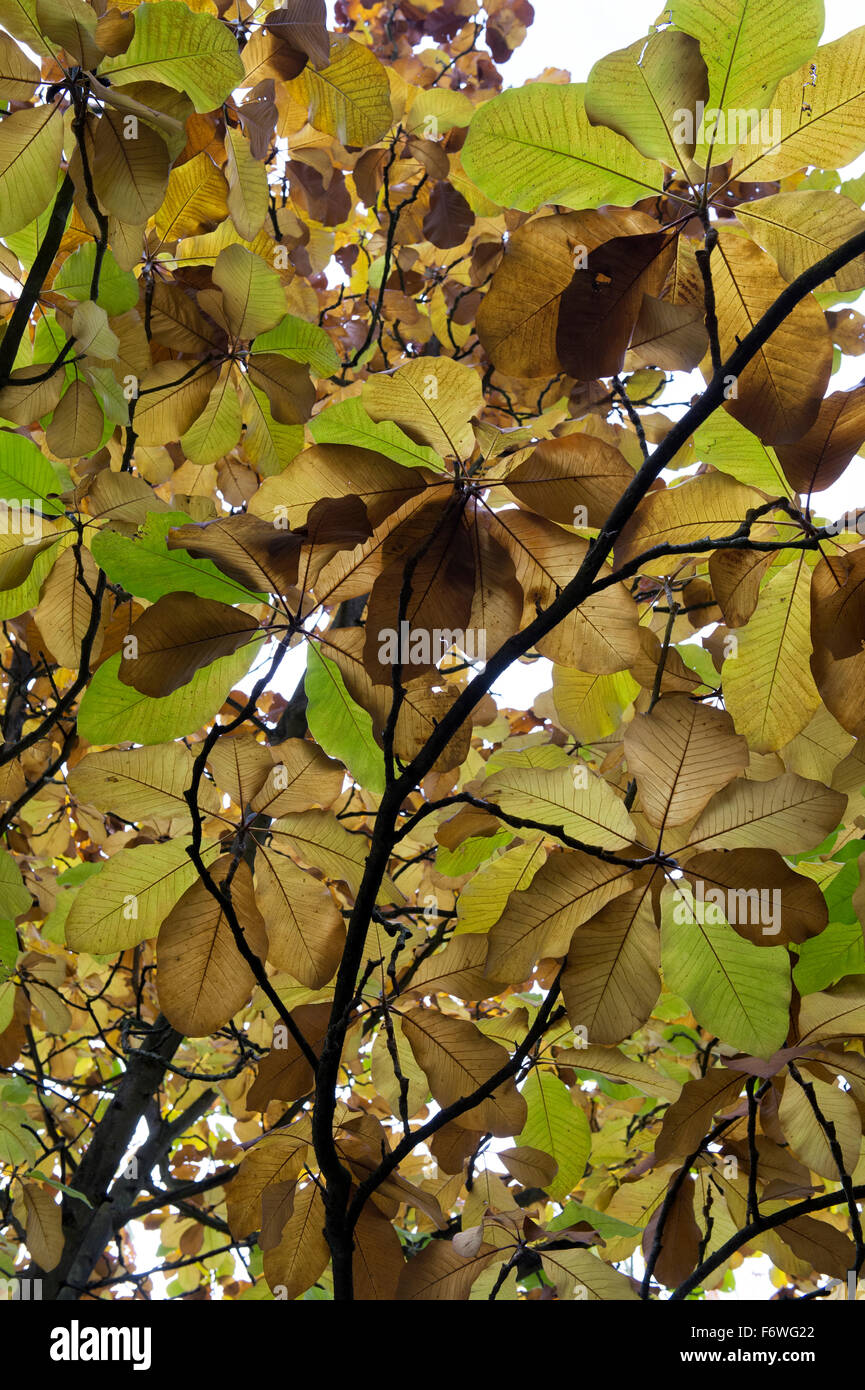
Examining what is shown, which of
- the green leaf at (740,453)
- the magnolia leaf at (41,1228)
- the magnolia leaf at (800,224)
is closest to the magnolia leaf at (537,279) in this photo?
the magnolia leaf at (800,224)

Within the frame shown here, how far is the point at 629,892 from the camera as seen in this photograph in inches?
39.7

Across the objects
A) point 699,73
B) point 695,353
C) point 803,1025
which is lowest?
point 803,1025

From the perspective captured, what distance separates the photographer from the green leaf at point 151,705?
3.56 ft

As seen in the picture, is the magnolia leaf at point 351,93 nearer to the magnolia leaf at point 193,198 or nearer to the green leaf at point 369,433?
the magnolia leaf at point 193,198

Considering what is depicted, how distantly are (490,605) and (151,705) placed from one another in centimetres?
41

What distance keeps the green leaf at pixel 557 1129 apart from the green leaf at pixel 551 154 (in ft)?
4.01

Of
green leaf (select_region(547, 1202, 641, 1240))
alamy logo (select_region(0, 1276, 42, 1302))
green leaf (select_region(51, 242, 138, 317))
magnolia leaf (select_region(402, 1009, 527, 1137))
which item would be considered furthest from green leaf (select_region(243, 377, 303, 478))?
alamy logo (select_region(0, 1276, 42, 1302))

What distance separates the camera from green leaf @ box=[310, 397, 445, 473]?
3.36 feet

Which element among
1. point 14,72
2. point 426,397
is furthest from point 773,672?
point 14,72
